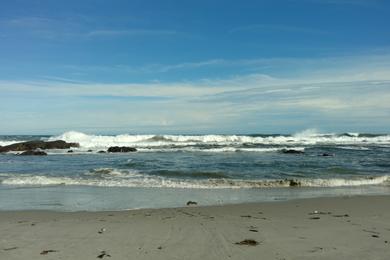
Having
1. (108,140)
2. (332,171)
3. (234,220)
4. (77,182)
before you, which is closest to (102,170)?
(77,182)

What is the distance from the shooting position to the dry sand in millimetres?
5809

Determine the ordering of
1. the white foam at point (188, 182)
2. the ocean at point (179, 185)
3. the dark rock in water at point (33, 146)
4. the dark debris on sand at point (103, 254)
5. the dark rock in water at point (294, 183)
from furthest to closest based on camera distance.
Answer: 1. the dark rock in water at point (33, 146)
2. the dark rock in water at point (294, 183)
3. the white foam at point (188, 182)
4. the ocean at point (179, 185)
5. the dark debris on sand at point (103, 254)

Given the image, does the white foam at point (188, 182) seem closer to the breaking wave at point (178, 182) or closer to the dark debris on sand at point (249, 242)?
the breaking wave at point (178, 182)

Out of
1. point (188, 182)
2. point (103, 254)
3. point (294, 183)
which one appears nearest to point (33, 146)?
point (188, 182)

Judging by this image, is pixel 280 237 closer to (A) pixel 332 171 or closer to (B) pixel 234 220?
(B) pixel 234 220

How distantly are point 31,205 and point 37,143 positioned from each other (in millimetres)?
30261

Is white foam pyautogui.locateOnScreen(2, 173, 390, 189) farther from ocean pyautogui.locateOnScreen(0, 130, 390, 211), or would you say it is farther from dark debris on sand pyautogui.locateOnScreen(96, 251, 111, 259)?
dark debris on sand pyautogui.locateOnScreen(96, 251, 111, 259)

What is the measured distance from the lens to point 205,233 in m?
7.07

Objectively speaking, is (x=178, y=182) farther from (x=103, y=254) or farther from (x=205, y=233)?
(x=103, y=254)

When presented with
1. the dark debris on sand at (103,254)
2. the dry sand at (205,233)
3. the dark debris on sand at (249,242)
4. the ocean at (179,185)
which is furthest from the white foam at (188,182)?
the dark debris on sand at (103,254)

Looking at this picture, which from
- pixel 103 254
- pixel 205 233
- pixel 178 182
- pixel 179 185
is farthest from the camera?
pixel 178 182

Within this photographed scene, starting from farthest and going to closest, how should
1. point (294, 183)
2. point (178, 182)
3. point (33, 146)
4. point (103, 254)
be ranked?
point (33, 146), point (178, 182), point (294, 183), point (103, 254)

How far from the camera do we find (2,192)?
13031mm

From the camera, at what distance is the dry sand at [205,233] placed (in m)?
5.81
